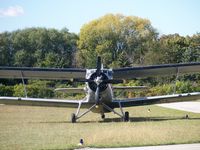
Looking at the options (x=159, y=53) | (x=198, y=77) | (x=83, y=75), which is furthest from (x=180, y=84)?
(x=83, y=75)

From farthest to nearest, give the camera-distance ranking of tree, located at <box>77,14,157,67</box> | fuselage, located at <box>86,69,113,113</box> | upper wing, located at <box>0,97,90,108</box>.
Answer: tree, located at <box>77,14,157,67</box>, upper wing, located at <box>0,97,90,108</box>, fuselage, located at <box>86,69,113,113</box>

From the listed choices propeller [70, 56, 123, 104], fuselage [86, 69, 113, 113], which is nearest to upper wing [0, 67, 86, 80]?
fuselage [86, 69, 113, 113]

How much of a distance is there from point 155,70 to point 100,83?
362 cm

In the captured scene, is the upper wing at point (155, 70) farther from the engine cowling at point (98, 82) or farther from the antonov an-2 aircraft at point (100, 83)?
the engine cowling at point (98, 82)

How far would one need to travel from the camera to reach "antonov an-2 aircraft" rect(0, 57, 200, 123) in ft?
A: 66.0

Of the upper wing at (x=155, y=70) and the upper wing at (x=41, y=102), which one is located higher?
the upper wing at (x=155, y=70)

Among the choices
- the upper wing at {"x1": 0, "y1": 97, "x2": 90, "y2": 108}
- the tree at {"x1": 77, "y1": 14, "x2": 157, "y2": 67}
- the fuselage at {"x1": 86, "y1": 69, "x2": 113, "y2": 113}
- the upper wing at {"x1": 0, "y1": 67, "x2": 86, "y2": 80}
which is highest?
the tree at {"x1": 77, "y1": 14, "x2": 157, "y2": 67}

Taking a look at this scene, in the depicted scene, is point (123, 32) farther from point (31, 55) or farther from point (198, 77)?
point (198, 77)

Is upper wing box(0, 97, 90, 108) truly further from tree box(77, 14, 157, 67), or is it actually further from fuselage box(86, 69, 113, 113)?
tree box(77, 14, 157, 67)

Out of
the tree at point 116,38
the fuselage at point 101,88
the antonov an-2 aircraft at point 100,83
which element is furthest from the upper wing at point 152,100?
the tree at point 116,38

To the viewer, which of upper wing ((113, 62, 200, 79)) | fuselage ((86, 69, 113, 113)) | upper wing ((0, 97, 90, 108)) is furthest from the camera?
upper wing ((113, 62, 200, 79))

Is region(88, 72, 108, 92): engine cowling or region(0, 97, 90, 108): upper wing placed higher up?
region(88, 72, 108, 92): engine cowling

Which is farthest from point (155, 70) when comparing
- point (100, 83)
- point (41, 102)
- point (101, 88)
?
point (41, 102)

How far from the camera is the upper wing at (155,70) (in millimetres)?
21078
